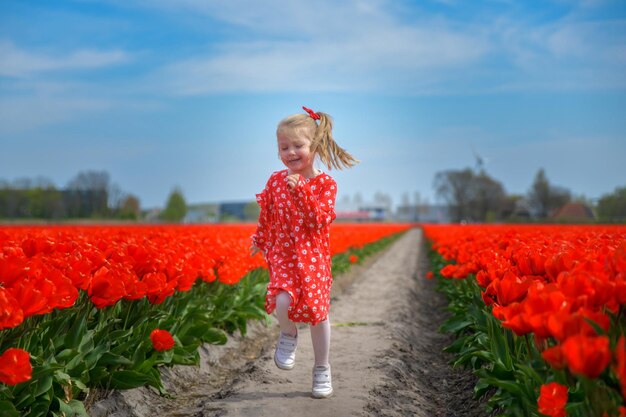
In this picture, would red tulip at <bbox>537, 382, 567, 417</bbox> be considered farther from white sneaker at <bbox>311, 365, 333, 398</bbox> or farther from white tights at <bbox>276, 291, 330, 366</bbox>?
white sneaker at <bbox>311, 365, 333, 398</bbox>

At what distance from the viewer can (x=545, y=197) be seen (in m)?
77.2

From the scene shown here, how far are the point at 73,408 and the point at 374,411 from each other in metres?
1.94

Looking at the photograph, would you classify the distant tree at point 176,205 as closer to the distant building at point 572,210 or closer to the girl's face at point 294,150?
the distant building at point 572,210

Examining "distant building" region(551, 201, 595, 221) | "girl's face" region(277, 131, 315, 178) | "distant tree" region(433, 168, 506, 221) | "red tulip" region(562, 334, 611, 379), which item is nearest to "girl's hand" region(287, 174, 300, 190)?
"girl's face" region(277, 131, 315, 178)

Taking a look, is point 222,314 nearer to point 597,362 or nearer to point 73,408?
point 73,408

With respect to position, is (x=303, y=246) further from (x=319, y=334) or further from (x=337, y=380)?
(x=337, y=380)

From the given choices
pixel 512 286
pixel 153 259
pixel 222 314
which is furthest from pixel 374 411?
pixel 222 314

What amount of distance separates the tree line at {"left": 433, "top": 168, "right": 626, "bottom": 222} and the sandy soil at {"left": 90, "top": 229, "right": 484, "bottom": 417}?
232ft

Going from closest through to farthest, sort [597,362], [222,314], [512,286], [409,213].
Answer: [597,362] → [512,286] → [222,314] → [409,213]

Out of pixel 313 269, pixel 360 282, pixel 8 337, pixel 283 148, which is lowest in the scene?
pixel 360 282

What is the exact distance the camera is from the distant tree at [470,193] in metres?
96.0

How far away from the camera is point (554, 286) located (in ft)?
8.95

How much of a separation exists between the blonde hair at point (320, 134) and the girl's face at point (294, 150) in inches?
1.1

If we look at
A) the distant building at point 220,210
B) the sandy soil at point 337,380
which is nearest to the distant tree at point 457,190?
the distant building at point 220,210
